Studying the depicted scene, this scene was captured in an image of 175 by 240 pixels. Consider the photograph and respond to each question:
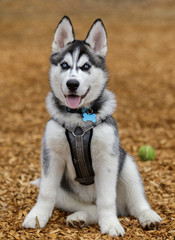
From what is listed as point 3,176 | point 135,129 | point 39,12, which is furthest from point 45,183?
point 39,12

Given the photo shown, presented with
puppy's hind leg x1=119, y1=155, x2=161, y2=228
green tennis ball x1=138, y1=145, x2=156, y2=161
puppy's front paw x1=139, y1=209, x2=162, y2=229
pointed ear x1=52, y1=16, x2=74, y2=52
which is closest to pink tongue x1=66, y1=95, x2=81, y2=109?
pointed ear x1=52, y1=16, x2=74, y2=52

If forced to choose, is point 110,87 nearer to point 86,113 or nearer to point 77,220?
point 86,113

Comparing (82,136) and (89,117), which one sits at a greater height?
(89,117)

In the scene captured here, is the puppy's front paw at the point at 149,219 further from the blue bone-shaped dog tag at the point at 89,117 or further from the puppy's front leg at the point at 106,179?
the blue bone-shaped dog tag at the point at 89,117

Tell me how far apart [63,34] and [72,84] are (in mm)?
715

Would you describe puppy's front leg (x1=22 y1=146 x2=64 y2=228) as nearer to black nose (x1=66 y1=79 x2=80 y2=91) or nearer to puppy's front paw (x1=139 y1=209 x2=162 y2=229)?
black nose (x1=66 y1=79 x2=80 y2=91)

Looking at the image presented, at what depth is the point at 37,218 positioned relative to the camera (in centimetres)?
338

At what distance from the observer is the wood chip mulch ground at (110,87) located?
3.86 m

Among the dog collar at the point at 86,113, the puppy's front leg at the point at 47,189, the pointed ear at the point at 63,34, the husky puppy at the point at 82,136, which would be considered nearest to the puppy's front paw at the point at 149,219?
the husky puppy at the point at 82,136

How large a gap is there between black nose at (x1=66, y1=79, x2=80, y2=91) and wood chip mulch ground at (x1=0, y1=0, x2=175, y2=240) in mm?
1384

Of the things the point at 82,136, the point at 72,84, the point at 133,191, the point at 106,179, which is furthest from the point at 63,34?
the point at 133,191

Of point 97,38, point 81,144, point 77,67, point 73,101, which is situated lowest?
point 81,144

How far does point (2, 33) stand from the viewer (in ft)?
50.0

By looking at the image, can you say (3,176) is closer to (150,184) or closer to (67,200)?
(67,200)
